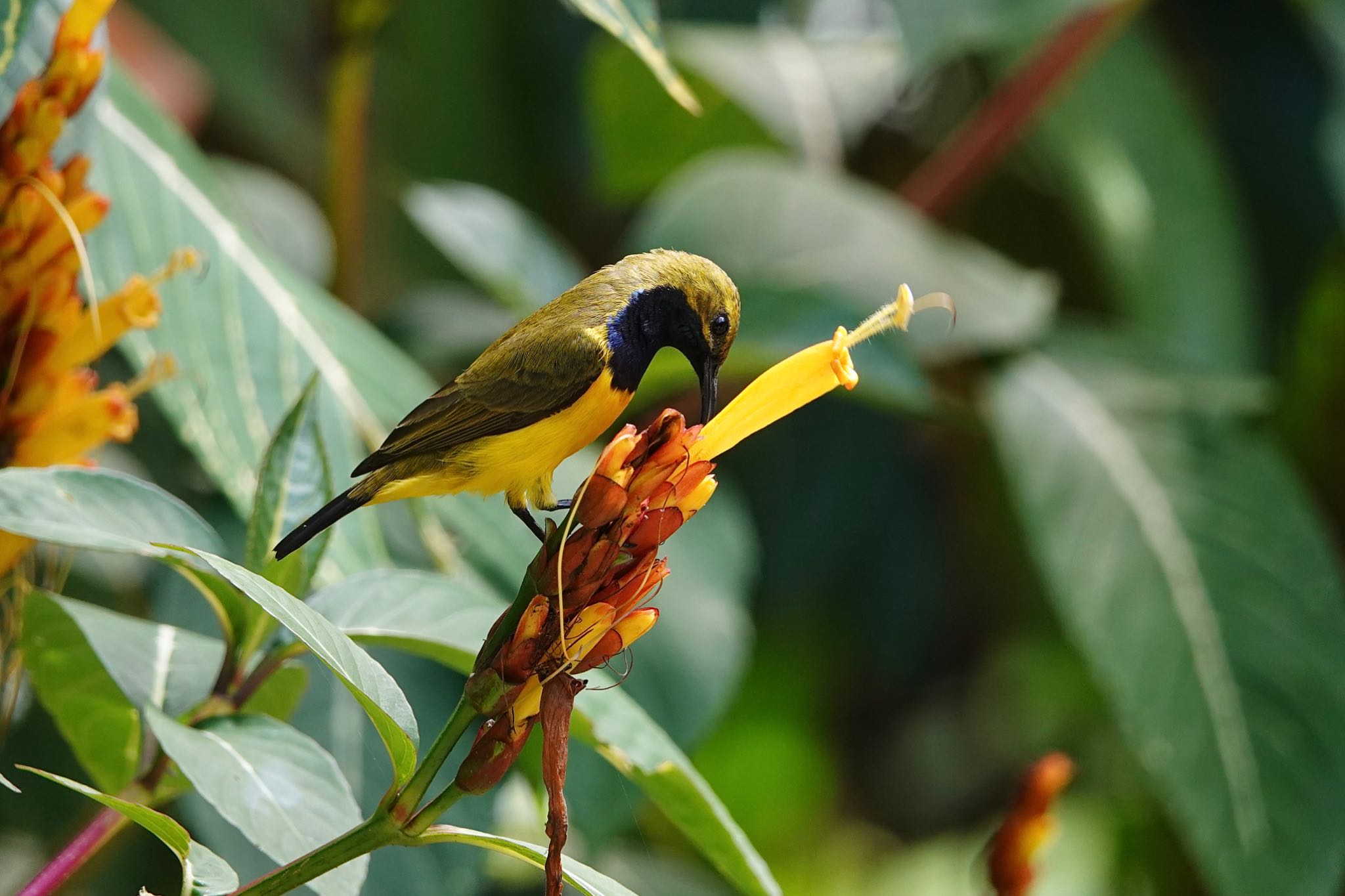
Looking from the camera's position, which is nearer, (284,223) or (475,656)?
(475,656)

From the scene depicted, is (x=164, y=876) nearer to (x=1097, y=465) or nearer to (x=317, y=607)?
(x=317, y=607)

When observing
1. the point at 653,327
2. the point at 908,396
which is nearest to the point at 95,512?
the point at 653,327

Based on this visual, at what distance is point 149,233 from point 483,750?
718 millimetres

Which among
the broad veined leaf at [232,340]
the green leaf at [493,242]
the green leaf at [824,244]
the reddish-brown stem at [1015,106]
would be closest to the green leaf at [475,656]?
the broad veined leaf at [232,340]

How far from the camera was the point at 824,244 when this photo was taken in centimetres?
171

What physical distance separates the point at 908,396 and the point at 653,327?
761 millimetres

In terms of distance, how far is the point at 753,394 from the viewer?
600 mm

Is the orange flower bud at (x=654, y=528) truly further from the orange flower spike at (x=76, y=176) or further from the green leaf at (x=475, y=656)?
the orange flower spike at (x=76, y=176)

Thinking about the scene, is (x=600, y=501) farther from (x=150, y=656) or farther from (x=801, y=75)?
(x=801, y=75)

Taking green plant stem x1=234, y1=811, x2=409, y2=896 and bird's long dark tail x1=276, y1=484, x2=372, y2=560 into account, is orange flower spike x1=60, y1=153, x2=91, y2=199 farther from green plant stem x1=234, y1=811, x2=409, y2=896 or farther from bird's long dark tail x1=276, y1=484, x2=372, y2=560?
green plant stem x1=234, y1=811, x2=409, y2=896

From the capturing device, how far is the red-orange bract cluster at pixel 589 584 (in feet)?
1.85

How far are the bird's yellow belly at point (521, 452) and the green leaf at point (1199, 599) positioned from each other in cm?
88

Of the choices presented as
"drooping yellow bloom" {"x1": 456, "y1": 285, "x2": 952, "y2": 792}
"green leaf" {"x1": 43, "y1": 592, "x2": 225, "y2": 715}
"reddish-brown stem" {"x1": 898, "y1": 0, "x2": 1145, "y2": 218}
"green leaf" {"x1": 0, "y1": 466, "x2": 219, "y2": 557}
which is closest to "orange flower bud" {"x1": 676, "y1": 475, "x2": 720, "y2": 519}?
"drooping yellow bloom" {"x1": 456, "y1": 285, "x2": 952, "y2": 792}

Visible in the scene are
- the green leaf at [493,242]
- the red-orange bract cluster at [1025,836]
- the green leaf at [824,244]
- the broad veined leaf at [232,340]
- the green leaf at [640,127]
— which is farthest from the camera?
the green leaf at [640,127]
